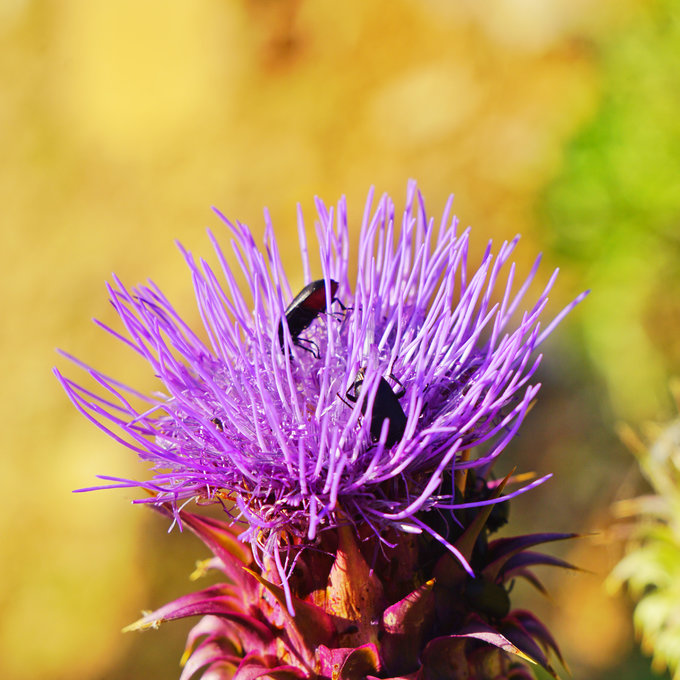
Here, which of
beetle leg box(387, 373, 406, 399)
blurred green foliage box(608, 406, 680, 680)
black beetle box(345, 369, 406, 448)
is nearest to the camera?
black beetle box(345, 369, 406, 448)

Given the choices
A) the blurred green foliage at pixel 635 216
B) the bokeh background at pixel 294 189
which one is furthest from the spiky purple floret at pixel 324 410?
the blurred green foliage at pixel 635 216

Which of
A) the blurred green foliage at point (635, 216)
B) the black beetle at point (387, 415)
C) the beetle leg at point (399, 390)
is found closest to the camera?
the black beetle at point (387, 415)

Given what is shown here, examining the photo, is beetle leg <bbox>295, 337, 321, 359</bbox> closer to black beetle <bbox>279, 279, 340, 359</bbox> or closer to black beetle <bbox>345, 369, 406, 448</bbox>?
black beetle <bbox>279, 279, 340, 359</bbox>

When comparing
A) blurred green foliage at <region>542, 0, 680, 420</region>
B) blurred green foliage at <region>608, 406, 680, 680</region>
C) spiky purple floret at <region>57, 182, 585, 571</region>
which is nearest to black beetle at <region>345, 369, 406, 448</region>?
spiky purple floret at <region>57, 182, 585, 571</region>

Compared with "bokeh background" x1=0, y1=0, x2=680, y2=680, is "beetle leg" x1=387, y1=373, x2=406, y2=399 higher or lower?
lower

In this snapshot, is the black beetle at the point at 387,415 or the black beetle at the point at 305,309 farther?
the black beetle at the point at 305,309

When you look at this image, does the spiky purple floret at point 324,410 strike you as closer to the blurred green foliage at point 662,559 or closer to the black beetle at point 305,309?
the black beetle at point 305,309
